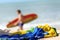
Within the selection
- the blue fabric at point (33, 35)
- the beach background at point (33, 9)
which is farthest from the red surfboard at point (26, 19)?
the blue fabric at point (33, 35)

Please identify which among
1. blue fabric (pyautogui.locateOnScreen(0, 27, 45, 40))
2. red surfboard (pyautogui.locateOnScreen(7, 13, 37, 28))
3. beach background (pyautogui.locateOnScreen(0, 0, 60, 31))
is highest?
beach background (pyautogui.locateOnScreen(0, 0, 60, 31))

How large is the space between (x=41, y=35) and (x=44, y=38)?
1.9 inches

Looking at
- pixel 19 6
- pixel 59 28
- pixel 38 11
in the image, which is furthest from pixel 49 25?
pixel 19 6

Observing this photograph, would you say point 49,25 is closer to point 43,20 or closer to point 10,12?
point 43,20

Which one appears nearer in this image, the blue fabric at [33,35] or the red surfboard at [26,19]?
the blue fabric at [33,35]

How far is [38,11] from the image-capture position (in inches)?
88.3

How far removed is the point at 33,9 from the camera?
2.24 metres

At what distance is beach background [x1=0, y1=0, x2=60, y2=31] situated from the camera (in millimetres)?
2207

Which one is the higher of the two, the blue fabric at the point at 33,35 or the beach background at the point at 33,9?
the beach background at the point at 33,9

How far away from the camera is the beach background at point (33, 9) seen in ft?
7.24

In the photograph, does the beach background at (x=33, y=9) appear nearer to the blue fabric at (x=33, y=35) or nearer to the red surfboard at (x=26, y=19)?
the red surfboard at (x=26, y=19)

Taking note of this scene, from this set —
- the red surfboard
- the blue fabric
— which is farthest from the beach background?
the blue fabric

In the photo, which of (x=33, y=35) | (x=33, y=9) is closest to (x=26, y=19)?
(x=33, y=9)

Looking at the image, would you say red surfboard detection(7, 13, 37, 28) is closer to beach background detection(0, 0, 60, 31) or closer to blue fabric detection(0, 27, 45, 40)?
beach background detection(0, 0, 60, 31)
